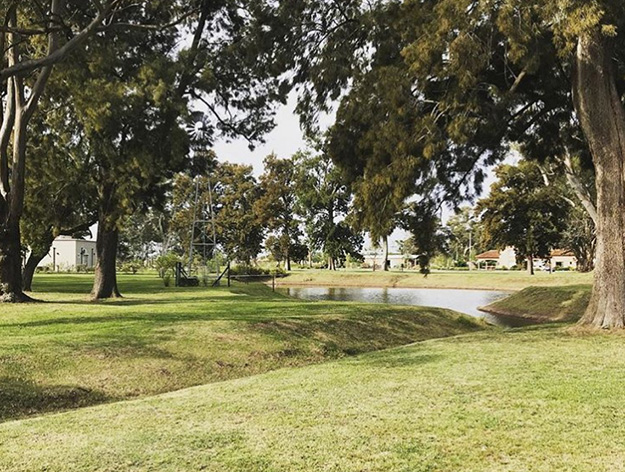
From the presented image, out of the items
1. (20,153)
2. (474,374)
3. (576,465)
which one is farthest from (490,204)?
(576,465)

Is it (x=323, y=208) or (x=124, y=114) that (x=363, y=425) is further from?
(x=323, y=208)

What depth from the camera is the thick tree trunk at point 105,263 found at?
19.1 metres

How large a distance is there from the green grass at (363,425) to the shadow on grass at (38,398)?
100 centimetres

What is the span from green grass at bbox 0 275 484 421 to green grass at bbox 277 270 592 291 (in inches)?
919

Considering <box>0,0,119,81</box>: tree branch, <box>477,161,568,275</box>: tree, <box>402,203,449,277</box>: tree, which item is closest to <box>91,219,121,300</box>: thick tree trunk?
<box>0,0,119,81</box>: tree branch

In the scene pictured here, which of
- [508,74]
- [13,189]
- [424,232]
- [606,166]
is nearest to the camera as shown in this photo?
[606,166]

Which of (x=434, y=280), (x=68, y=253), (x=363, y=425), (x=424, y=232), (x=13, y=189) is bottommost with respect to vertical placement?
(x=434, y=280)

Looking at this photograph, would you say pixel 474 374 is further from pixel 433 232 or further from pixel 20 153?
pixel 20 153

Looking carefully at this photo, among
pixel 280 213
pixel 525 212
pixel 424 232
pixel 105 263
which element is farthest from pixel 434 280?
pixel 424 232

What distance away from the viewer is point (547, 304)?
914 inches

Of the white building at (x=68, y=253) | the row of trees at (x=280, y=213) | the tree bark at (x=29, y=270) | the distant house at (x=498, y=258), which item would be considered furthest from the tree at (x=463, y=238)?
the tree bark at (x=29, y=270)

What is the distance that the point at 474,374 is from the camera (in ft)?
23.9

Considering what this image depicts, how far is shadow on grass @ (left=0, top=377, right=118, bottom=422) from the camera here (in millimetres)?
6809

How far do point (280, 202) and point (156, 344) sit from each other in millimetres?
52034
